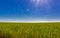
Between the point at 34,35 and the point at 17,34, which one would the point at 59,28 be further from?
the point at 17,34

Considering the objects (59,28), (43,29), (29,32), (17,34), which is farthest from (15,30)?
(59,28)

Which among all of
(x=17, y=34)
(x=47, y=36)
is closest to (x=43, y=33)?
(x=47, y=36)

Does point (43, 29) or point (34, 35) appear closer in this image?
point (34, 35)

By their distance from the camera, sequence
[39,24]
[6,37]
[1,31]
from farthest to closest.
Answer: [39,24]
[1,31]
[6,37]

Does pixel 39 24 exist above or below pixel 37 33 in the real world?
above

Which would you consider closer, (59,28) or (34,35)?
(34,35)

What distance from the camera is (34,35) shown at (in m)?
4.86

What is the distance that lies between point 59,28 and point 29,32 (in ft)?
4.28

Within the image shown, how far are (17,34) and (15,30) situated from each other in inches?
12.4

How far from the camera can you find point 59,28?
522cm

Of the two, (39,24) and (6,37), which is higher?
(39,24)

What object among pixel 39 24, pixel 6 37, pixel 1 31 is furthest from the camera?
pixel 39 24

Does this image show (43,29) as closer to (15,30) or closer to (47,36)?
(47,36)

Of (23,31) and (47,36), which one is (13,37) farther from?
(47,36)
